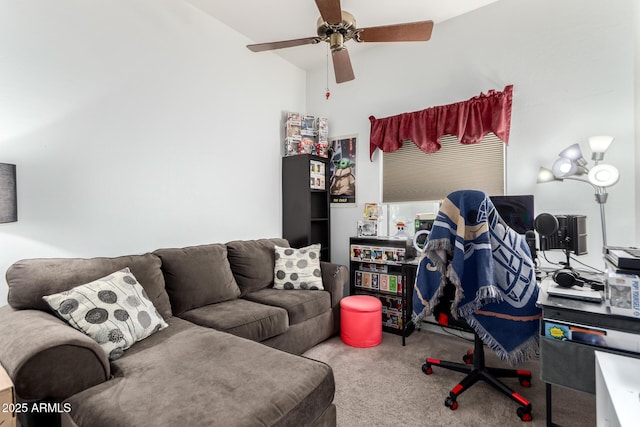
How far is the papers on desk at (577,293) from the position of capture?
1560mm

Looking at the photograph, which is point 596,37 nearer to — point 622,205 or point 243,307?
point 622,205

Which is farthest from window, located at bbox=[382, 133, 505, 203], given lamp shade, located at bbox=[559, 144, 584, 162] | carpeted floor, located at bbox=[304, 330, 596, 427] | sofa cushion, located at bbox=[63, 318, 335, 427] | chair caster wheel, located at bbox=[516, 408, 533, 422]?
sofa cushion, located at bbox=[63, 318, 335, 427]

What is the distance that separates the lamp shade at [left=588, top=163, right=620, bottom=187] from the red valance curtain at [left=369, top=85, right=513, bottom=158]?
0.74m

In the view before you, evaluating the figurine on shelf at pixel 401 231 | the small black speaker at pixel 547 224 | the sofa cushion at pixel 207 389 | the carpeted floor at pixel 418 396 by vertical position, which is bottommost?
the carpeted floor at pixel 418 396

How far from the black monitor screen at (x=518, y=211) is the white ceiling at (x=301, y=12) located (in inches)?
73.6

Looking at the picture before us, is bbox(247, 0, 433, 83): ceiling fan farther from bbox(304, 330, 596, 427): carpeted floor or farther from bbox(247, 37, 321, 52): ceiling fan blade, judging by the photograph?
bbox(304, 330, 596, 427): carpeted floor

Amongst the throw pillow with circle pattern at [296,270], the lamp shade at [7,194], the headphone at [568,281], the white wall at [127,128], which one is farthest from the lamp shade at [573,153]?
the lamp shade at [7,194]

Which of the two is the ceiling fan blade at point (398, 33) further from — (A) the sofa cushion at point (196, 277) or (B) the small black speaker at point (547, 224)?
(A) the sofa cushion at point (196, 277)

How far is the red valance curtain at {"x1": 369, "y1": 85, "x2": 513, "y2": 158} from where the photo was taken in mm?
2691

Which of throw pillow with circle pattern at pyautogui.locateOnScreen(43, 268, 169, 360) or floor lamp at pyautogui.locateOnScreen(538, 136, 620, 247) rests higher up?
floor lamp at pyautogui.locateOnScreen(538, 136, 620, 247)

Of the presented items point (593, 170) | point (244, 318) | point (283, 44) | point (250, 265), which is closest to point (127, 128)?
point (283, 44)

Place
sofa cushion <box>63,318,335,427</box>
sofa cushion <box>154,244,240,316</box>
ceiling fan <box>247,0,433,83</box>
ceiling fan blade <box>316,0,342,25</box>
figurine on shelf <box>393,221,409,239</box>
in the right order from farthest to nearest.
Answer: figurine on shelf <box>393,221,409,239</box> → sofa cushion <box>154,244,240,316</box> → ceiling fan <box>247,0,433,83</box> → ceiling fan blade <box>316,0,342,25</box> → sofa cushion <box>63,318,335,427</box>

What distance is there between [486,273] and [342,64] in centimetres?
186

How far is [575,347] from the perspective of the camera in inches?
58.4
